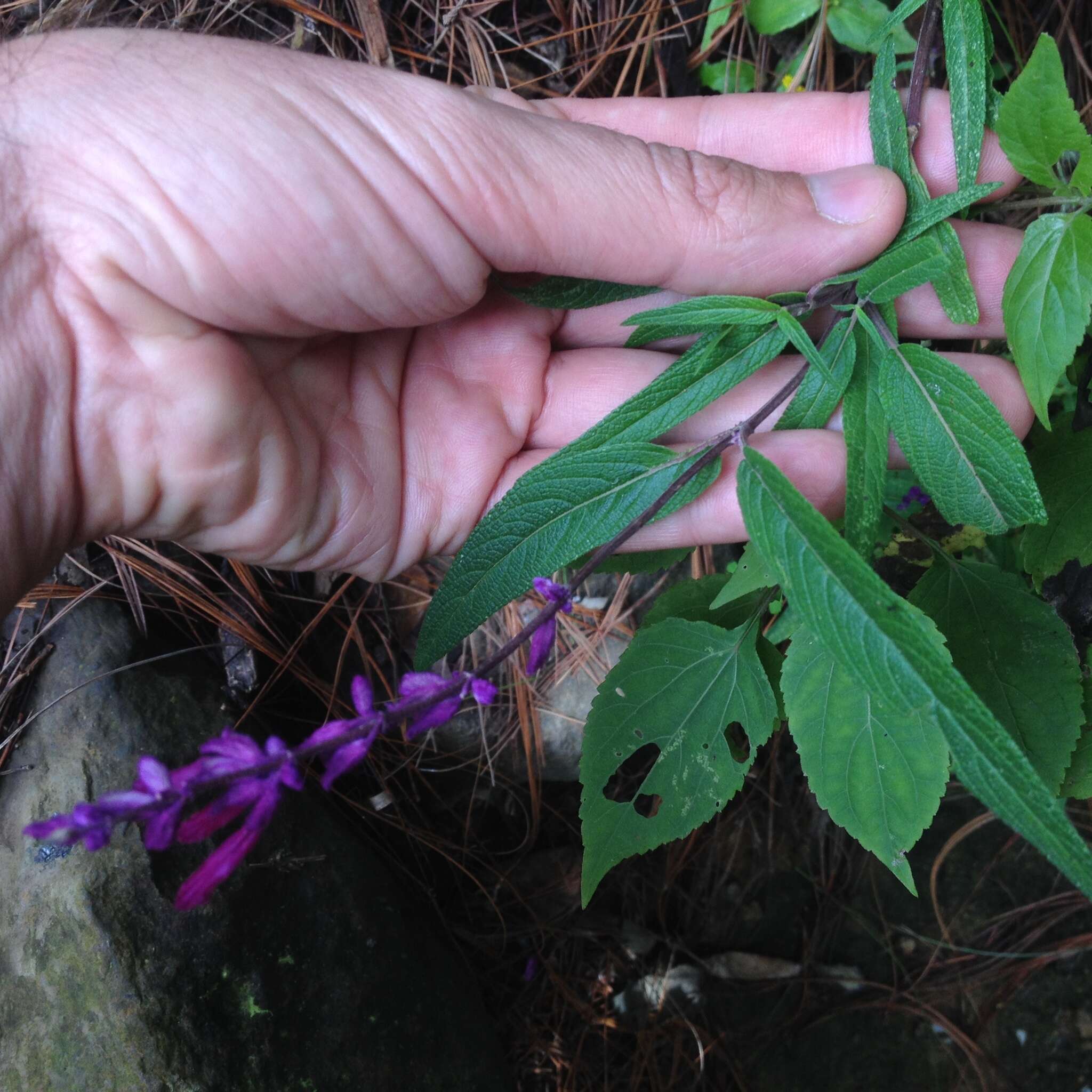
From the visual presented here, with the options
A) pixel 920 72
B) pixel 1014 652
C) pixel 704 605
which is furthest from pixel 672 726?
pixel 920 72

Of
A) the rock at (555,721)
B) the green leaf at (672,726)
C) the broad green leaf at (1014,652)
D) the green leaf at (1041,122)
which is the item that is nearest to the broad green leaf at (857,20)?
the green leaf at (1041,122)

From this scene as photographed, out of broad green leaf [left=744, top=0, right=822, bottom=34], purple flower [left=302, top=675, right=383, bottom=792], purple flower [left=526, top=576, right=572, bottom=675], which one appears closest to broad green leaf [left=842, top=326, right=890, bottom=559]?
purple flower [left=526, top=576, right=572, bottom=675]

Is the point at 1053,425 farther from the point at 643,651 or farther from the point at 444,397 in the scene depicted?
the point at 444,397

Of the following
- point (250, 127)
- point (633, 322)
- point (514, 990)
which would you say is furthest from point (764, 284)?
point (514, 990)

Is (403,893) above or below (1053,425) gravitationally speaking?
below

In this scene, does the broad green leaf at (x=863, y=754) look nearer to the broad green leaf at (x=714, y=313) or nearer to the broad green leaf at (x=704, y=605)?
the broad green leaf at (x=704, y=605)

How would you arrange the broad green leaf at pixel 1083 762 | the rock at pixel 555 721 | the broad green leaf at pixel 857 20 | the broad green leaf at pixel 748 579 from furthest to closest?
the rock at pixel 555 721, the broad green leaf at pixel 857 20, the broad green leaf at pixel 1083 762, the broad green leaf at pixel 748 579
